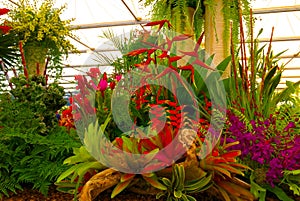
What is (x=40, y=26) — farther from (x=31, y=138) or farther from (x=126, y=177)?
(x=126, y=177)

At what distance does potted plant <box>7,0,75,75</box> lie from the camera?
2.86 metres

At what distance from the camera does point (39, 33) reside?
9.36 ft

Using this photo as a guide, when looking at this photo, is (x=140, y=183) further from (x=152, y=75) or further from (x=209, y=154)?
(x=152, y=75)

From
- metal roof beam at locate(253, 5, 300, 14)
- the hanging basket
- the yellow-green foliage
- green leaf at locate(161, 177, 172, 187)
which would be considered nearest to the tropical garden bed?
green leaf at locate(161, 177, 172, 187)

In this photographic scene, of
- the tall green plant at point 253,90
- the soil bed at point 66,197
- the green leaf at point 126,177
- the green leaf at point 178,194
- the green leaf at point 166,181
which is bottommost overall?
the soil bed at point 66,197

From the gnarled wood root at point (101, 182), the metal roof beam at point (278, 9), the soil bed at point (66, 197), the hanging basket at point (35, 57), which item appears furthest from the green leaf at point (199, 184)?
the metal roof beam at point (278, 9)

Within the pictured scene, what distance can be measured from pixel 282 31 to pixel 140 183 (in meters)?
7.52

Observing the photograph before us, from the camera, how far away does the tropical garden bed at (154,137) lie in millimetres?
1261

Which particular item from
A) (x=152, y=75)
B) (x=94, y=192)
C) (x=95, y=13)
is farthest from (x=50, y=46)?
(x=95, y=13)

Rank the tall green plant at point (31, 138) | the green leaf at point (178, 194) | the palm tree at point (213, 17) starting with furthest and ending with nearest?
the palm tree at point (213, 17) → the tall green plant at point (31, 138) → the green leaf at point (178, 194)

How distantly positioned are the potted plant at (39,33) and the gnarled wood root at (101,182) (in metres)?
1.58

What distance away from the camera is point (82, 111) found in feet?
5.32

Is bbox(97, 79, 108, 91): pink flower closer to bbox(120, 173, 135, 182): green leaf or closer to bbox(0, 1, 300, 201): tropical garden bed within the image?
bbox(0, 1, 300, 201): tropical garden bed

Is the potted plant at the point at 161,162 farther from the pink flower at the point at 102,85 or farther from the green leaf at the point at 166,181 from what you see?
the pink flower at the point at 102,85
